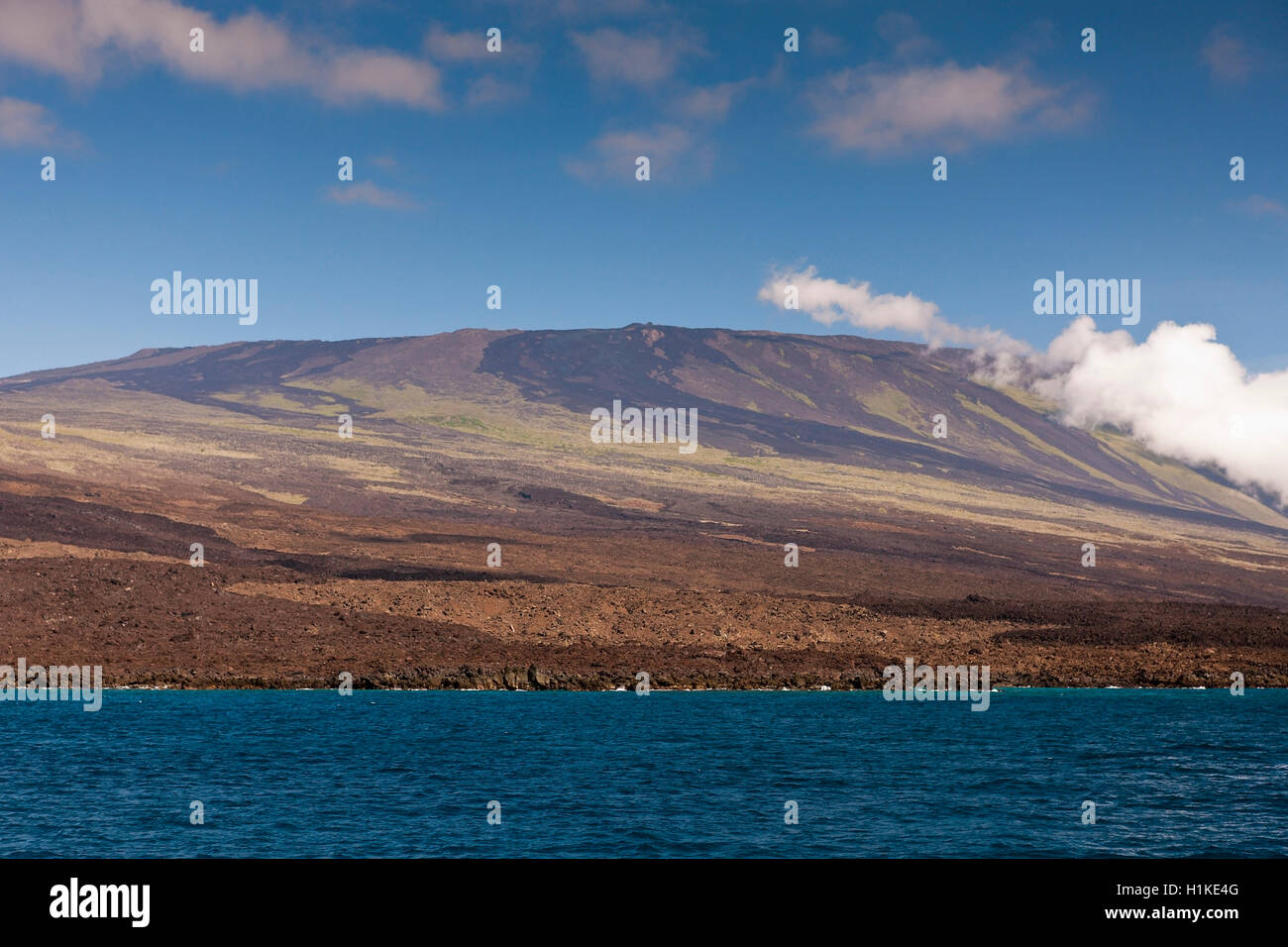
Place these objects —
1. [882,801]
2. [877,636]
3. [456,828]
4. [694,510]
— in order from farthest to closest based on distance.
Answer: [694,510]
[877,636]
[882,801]
[456,828]

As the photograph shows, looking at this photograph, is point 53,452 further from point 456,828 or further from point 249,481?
point 456,828

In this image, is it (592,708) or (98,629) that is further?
(98,629)

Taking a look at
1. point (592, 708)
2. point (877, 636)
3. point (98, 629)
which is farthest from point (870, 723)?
point (98, 629)

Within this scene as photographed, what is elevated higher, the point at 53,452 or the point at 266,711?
the point at 53,452

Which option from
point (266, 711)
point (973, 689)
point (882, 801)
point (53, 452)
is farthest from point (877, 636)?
point (53, 452)
